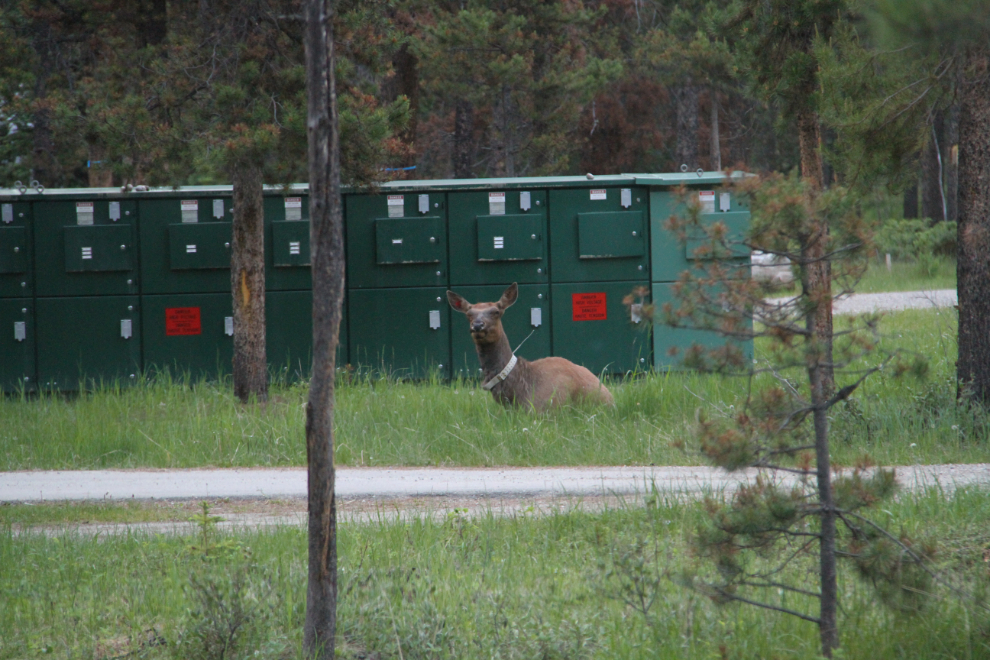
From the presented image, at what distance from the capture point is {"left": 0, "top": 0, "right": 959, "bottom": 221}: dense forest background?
8836 mm

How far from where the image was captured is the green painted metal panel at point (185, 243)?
12359mm

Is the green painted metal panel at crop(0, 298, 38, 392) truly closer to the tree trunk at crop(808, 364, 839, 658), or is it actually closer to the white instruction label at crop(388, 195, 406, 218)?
the white instruction label at crop(388, 195, 406, 218)

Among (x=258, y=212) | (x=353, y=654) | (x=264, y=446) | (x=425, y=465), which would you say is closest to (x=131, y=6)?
(x=258, y=212)

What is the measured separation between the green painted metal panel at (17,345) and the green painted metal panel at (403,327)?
3.87 meters

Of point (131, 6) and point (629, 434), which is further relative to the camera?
point (131, 6)

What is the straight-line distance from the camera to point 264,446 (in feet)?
28.7

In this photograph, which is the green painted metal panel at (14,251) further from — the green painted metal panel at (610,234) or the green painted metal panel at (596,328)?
the green painted metal panel at (610,234)

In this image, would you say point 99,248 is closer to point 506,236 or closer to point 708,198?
point 506,236

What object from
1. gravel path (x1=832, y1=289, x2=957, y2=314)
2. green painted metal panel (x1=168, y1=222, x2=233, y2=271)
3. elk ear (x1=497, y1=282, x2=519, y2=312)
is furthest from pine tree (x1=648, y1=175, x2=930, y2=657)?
gravel path (x1=832, y1=289, x2=957, y2=314)

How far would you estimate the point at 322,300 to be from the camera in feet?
12.6

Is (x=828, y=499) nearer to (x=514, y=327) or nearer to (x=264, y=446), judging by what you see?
(x=264, y=446)

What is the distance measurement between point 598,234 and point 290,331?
3.95m

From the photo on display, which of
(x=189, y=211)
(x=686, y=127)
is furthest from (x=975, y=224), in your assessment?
(x=686, y=127)

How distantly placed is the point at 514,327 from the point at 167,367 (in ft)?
13.6
